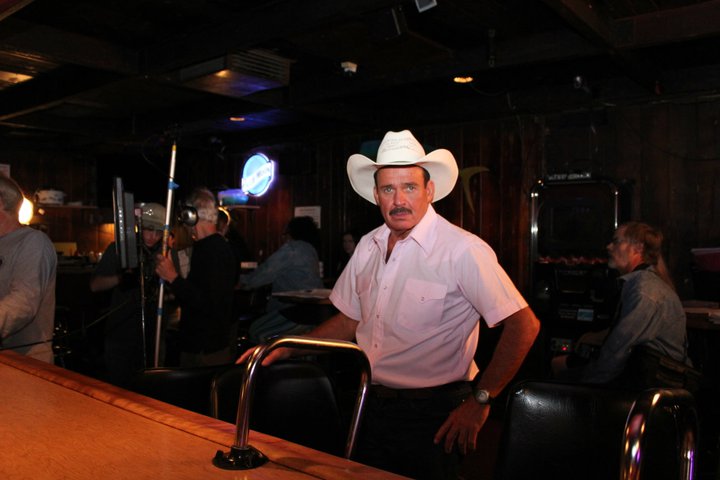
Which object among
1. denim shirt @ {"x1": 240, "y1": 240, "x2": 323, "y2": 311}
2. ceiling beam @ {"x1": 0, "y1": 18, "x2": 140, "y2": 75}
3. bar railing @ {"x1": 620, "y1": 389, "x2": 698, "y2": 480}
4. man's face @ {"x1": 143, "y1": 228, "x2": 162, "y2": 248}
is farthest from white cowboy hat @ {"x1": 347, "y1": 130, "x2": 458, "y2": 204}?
ceiling beam @ {"x1": 0, "y1": 18, "x2": 140, "y2": 75}

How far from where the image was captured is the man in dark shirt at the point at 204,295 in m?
3.60

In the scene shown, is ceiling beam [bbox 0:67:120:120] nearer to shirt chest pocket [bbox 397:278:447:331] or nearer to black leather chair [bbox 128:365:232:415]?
black leather chair [bbox 128:365:232:415]

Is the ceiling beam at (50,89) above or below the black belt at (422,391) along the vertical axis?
above

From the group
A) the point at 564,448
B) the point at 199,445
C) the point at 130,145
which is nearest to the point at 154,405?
the point at 199,445

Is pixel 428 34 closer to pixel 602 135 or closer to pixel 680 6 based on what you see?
pixel 680 6

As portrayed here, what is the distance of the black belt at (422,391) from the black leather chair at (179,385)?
0.61 meters

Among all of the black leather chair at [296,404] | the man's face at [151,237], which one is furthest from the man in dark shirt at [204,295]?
the black leather chair at [296,404]

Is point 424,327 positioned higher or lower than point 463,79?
lower

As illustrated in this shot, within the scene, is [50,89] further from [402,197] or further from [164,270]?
[402,197]

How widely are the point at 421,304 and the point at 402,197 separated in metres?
0.43

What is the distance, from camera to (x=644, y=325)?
3609mm

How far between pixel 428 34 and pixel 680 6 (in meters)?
1.81

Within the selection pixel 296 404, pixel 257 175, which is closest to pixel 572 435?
pixel 296 404

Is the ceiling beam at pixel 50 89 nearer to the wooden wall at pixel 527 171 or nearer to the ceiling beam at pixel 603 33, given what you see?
the wooden wall at pixel 527 171
